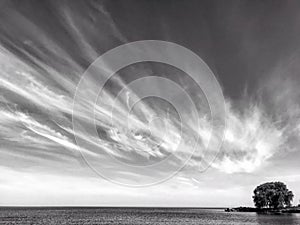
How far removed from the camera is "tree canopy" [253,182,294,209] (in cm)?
14662

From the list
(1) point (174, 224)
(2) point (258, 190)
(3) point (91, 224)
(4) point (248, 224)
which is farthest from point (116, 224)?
(2) point (258, 190)

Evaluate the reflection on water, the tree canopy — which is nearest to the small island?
the tree canopy

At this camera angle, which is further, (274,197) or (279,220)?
(274,197)

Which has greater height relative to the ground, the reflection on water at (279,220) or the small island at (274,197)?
the small island at (274,197)

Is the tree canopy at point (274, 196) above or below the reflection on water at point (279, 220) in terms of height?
above

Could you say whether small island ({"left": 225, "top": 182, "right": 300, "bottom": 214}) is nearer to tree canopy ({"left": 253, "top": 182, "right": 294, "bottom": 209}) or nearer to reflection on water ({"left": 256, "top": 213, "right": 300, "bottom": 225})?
tree canopy ({"left": 253, "top": 182, "right": 294, "bottom": 209})

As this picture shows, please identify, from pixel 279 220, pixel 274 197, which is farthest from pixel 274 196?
pixel 279 220

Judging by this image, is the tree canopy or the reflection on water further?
the tree canopy

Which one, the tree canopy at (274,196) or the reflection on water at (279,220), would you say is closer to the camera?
the reflection on water at (279,220)

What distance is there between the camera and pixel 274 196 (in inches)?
5782

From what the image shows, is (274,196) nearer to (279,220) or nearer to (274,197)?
(274,197)

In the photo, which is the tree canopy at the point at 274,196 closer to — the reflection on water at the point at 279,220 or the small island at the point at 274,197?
the small island at the point at 274,197

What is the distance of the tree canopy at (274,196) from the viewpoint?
147 m

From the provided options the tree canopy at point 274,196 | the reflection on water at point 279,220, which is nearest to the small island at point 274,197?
the tree canopy at point 274,196
